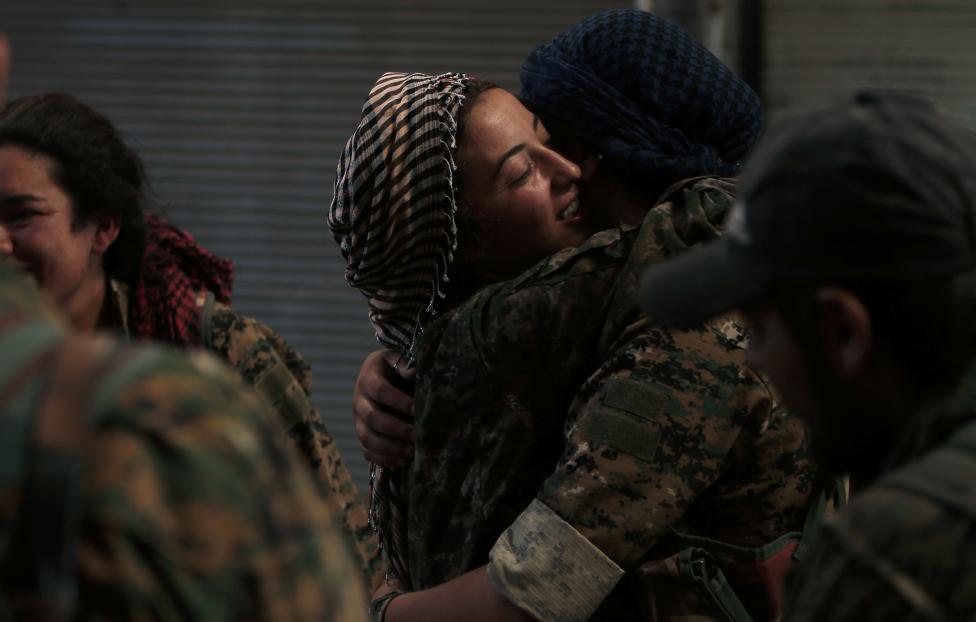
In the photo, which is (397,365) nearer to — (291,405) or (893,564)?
(291,405)

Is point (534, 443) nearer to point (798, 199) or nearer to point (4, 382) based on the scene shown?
point (798, 199)

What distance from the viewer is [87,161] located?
3459mm

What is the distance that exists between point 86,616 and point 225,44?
6164mm

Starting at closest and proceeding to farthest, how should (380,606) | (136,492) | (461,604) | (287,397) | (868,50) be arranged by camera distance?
(136,492), (461,604), (380,606), (287,397), (868,50)

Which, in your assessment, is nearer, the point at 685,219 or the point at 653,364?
the point at 653,364

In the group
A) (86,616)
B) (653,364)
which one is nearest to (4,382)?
(86,616)

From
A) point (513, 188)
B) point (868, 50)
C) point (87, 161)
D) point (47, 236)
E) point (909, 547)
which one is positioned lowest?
point (868, 50)

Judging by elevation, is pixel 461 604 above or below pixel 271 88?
above

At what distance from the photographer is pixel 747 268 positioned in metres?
1.51

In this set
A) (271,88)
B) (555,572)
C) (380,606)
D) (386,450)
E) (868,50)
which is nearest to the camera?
(555,572)

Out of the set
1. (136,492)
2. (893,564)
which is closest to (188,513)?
(136,492)

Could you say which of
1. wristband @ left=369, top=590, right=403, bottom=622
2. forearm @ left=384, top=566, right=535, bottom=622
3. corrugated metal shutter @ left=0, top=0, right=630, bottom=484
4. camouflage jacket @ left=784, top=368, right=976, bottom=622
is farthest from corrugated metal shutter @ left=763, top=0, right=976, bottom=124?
camouflage jacket @ left=784, top=368, right=976, bottom=622

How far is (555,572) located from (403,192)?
31.1 inches

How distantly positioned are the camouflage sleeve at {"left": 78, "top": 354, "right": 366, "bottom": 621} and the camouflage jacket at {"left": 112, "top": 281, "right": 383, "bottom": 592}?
2110mm
